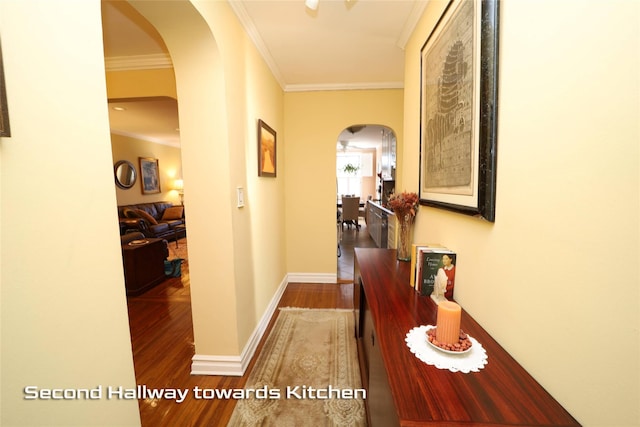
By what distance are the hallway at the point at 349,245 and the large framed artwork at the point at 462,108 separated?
7.84 feet

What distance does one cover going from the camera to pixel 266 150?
2.49 m

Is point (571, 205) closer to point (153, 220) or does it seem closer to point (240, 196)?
point (240, 196)

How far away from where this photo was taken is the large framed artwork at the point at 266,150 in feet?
7.52

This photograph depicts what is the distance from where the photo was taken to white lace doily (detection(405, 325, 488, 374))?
81 cm

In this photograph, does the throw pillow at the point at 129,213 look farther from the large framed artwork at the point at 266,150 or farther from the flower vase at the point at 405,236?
the flower vase at the point at 405,236

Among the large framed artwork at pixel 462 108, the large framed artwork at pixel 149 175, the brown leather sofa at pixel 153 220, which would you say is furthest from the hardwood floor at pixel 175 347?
the large framed artwork at pixel 149 175

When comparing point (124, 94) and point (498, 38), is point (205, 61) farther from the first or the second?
point (124, 94)

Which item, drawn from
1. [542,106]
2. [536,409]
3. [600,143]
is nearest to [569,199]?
[600,143]

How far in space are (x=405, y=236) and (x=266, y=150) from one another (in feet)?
4.88

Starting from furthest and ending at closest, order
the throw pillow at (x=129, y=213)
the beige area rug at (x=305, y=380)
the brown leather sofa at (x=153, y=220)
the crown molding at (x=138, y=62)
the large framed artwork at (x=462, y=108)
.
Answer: the throw pillow at (x=129, y=213) < the brown leather sofa at (x=153, y=220) < the crown molding at (x=138, y=62) < the beige area rug at (x=305, y=380) < the large framed artwork at (x=462, y=108)

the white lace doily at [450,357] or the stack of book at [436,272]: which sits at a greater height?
the stack of book at [436,272]

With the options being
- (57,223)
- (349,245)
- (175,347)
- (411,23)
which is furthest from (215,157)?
(349,245)

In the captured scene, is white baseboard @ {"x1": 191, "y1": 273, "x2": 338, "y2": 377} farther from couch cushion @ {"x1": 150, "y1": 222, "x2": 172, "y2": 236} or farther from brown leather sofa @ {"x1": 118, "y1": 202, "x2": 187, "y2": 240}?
couch cushion @ {"x1": 150, "y1": 222, "x2": 172, "y2": 236}

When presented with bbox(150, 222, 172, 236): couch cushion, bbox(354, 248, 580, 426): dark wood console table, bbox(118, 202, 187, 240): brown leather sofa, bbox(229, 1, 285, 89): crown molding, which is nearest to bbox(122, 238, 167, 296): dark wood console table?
bbox(118, 202, 187, 240): brown leather sofa
